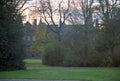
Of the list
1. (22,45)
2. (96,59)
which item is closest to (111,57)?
(96,59)

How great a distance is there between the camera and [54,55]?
44.8 m

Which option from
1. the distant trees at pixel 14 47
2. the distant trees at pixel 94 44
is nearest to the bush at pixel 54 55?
the distant trees at pixel 94 44

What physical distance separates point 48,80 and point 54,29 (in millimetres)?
47578

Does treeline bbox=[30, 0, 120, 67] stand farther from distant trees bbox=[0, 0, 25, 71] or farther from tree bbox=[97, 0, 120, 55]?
distant trees bbox=[0, 0, 25, 71]

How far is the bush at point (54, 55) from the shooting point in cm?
4422

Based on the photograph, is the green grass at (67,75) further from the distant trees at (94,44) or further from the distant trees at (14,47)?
the distant trees at (94,44)

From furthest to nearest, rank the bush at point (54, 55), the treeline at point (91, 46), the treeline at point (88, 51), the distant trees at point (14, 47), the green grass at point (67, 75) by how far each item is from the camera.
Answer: the bush at point (54, 55), the treeline at point (91, 46), the treeline at point (88, 51), the distant trees at point (14, 47), the green grass at point (67, 75)

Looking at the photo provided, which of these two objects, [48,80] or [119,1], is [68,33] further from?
[48,80]

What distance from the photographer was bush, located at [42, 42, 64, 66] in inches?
1741

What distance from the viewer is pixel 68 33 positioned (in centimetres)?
4534

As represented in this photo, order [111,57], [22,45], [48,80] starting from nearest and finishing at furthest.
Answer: [48,80], [22,45], [111,57]

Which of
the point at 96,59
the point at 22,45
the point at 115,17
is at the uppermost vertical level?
the point at 115,17

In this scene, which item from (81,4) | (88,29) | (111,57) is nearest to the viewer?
(111,57)

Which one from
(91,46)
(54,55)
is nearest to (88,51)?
(91,46)
